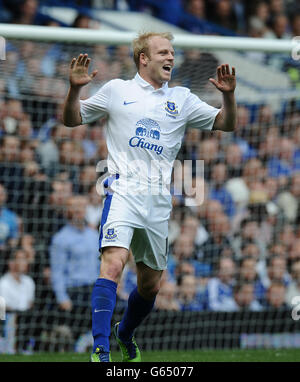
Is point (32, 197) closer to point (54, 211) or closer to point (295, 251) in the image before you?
point (54, 211)

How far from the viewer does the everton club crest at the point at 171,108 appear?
19.7ft

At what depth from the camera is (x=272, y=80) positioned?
42.3 feet

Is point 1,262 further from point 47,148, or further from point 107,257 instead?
point 107,257

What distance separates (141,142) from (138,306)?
1389 mm

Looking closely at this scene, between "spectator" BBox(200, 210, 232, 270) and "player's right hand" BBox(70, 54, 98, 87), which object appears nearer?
"player's right hand" BBox(70, 54, 98, 87)

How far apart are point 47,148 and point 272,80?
4.69 m

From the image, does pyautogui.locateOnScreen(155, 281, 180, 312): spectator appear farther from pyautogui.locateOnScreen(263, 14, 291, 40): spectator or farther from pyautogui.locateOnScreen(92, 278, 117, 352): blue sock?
pyautogui.locateOnScreen(263, 14, 291, 40): spectator

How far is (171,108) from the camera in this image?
602 cm

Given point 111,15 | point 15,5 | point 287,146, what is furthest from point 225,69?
point 111,15

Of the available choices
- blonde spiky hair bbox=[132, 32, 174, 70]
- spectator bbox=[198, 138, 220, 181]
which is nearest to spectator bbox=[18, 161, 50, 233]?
spectator bbox=[198, 138, 220, 181]

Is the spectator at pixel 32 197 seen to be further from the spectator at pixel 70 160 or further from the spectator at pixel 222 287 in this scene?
the spectator at pixel 222 287

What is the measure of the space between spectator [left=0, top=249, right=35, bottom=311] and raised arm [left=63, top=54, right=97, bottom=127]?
357 cm

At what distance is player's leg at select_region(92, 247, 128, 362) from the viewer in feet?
17.2

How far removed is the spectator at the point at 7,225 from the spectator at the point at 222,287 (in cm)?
256
